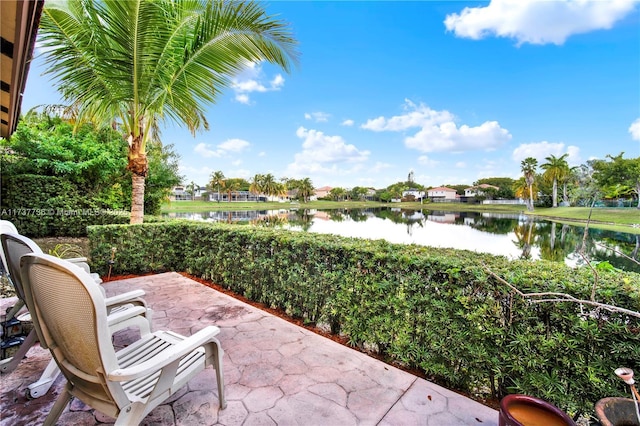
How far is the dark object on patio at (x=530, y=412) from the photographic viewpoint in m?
1.36

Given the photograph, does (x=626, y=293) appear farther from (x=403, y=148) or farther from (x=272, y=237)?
(x=403, y=148)

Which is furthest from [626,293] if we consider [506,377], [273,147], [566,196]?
[566,196]

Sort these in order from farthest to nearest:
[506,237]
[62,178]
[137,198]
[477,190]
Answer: [477,190], [506,237], [62,178], [137,198]

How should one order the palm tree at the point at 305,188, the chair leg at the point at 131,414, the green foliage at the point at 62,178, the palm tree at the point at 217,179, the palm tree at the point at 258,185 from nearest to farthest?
the chair leg at the point at 131,414, the green foliage at the point at 62,178, the palm tree at the point at 217,179, the palm tree at the point at 258,185, the palm tree at the point at 305,188

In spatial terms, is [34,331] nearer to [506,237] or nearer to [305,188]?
[506,237]

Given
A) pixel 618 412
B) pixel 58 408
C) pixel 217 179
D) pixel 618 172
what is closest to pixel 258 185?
pixel 217 179

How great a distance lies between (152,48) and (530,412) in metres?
6.38

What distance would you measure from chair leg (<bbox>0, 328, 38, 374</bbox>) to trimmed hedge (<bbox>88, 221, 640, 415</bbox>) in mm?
2201

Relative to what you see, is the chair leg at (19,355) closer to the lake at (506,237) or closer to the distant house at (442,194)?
the lake at (506,237)

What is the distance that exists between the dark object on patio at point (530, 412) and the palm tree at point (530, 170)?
52703 millimetres

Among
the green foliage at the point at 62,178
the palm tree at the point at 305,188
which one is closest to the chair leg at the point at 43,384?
the green foliage at the point at 62,178

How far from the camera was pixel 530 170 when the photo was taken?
4250 centimetres

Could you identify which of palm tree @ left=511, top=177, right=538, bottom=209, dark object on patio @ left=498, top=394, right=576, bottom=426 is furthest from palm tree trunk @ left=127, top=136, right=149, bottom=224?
palm tree @ left=511, top=177, right=538, bottom=209

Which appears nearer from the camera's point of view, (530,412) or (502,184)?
(530,412)
